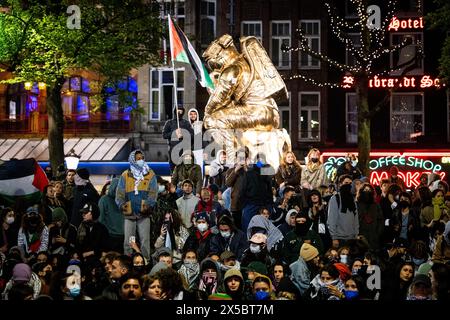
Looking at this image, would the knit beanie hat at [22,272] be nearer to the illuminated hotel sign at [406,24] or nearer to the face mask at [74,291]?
the face mask at [74,291]

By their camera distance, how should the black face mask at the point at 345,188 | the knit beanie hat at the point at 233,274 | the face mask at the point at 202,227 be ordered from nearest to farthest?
the knit beanie hat at the point at 233,274 → the face mask at the point at 202,227 → the black face mask at the point at 345,188

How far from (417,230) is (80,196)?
5730 millimetres

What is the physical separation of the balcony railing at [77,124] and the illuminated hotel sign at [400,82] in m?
9.53

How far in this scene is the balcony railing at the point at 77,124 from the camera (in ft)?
130

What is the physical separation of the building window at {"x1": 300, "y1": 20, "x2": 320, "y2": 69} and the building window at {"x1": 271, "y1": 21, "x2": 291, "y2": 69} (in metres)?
0.62

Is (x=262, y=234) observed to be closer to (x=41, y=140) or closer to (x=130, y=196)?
(x=130, y=196)

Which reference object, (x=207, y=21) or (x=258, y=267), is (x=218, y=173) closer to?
(x=258, y=267)

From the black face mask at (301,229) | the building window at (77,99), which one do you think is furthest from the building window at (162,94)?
the black face mask at (301,229)

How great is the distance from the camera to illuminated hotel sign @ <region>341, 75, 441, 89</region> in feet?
124

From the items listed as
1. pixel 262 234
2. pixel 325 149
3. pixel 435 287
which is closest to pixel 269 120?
pixel 262 234

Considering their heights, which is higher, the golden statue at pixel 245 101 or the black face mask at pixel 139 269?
the golden statue at pixel 245 101

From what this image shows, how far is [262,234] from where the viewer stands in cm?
1401

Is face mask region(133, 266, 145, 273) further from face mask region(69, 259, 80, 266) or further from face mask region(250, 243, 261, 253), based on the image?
face mask region(250, 243, 261, 253)

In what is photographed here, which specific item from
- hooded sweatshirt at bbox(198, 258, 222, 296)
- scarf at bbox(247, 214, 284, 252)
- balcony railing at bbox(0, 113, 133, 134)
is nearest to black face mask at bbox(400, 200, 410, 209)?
scarf at bbox(247, 214, 284, 252)
